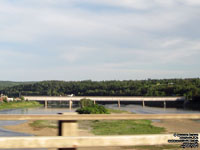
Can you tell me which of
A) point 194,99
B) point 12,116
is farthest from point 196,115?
point 194,99

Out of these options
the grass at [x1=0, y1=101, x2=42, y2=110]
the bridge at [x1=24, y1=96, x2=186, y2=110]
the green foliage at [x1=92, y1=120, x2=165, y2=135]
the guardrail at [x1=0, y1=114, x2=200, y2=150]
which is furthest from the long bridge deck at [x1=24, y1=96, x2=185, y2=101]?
the guardrail at [x1=0, y1=114, x2=200, y2=150]

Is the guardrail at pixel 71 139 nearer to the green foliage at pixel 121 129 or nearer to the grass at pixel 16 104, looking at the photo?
the green foliage at pixel 121 129

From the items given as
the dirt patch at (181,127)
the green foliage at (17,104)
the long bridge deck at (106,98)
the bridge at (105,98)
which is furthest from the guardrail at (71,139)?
the long bridge deck at (106,98)

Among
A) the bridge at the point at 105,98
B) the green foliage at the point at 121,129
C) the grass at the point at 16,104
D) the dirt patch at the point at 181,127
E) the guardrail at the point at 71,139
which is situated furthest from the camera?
the bridge at the point at 105,98

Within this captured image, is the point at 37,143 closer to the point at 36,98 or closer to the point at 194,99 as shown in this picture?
the point at 194,99

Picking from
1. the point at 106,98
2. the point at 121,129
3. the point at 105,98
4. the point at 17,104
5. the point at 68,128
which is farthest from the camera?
the point at 106,98

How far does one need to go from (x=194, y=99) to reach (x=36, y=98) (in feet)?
265

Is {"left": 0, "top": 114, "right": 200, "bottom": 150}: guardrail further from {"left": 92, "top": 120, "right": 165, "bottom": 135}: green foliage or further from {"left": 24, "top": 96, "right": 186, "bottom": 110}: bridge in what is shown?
{"left": 24, "top": 96, "right": 186, "bottom": 110}: bridge

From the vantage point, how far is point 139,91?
7672 inches

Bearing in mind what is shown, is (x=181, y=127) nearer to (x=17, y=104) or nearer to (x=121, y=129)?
(x=121, y=129)

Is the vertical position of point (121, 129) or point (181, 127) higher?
point (121, 129)

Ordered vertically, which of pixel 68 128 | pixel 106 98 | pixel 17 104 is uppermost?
pixel 68 128

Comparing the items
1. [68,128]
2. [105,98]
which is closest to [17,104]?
[105,98]

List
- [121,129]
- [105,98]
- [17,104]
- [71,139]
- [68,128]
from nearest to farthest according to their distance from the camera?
[71,139]
[68,128]
[121,129]
[17,104]
[105,98]
